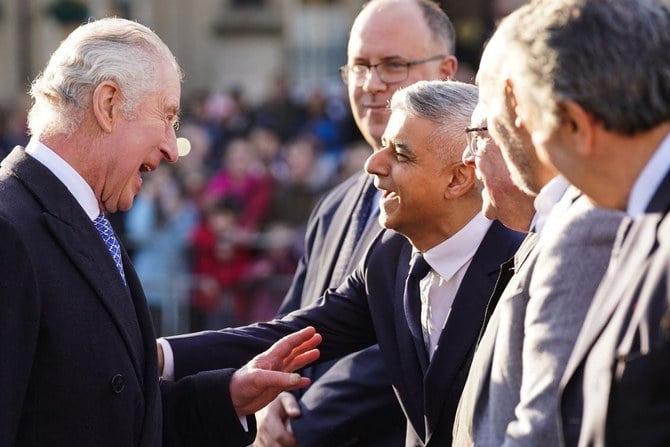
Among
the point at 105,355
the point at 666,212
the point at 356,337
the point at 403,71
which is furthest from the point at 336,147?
the point at 666,212

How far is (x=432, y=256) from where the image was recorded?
4109 millimetres

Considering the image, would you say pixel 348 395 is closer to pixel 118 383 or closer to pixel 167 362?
pixel 167 362

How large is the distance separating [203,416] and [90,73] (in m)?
1.15

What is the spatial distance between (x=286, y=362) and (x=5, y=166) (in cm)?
109

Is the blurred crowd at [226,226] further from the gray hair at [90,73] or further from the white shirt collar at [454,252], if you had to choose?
the gray hair at [90,73]

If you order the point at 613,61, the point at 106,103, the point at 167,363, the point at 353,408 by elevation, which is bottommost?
the point at 353,408

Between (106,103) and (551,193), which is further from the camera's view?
(106,103)

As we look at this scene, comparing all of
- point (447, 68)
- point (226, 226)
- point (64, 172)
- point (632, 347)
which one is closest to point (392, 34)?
point (447, 68)

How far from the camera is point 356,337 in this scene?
4523 millimetres

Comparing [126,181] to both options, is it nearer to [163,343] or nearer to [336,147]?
[163,343]

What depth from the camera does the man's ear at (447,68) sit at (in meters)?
5.78

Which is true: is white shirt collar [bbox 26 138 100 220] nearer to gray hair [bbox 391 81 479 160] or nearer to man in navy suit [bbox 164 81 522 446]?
man in navy suit [bbox 164 81 522 446]

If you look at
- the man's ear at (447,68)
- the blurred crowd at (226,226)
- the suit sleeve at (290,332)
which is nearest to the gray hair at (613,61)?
the suit sleeve at (290,332)

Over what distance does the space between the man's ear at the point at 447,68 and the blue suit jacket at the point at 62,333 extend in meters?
2.41
